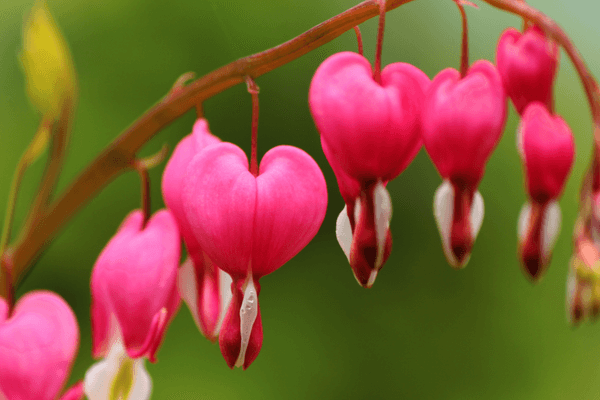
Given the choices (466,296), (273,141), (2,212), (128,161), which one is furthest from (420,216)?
(128,161)

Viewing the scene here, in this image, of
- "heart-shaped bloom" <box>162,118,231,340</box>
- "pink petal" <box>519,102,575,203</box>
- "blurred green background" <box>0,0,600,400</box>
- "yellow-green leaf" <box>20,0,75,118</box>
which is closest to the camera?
"pink petal" <box>519,102,575,203</box>

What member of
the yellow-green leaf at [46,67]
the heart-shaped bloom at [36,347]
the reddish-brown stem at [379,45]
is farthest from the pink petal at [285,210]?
the yellow-green leaf at [46,67]

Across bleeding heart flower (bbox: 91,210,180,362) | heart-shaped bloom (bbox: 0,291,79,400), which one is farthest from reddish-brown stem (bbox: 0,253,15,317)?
bleeding heart flower (bbox: 91,210,180,362)

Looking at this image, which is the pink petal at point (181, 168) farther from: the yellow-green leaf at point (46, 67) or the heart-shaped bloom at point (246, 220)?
the yellow-green leaf at point (46, 67)

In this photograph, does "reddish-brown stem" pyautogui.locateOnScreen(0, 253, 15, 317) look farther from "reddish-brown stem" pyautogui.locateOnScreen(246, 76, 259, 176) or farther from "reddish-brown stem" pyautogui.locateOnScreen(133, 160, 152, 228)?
"reddish-brown stem" pyautogui.locateOnScreen(246, 76, 259, 176)

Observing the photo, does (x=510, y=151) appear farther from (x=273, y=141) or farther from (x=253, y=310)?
(x=253, y=310)

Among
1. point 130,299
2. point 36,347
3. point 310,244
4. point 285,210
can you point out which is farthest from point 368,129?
point 310,244

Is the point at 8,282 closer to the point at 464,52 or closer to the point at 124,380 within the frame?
the point at 124,380
